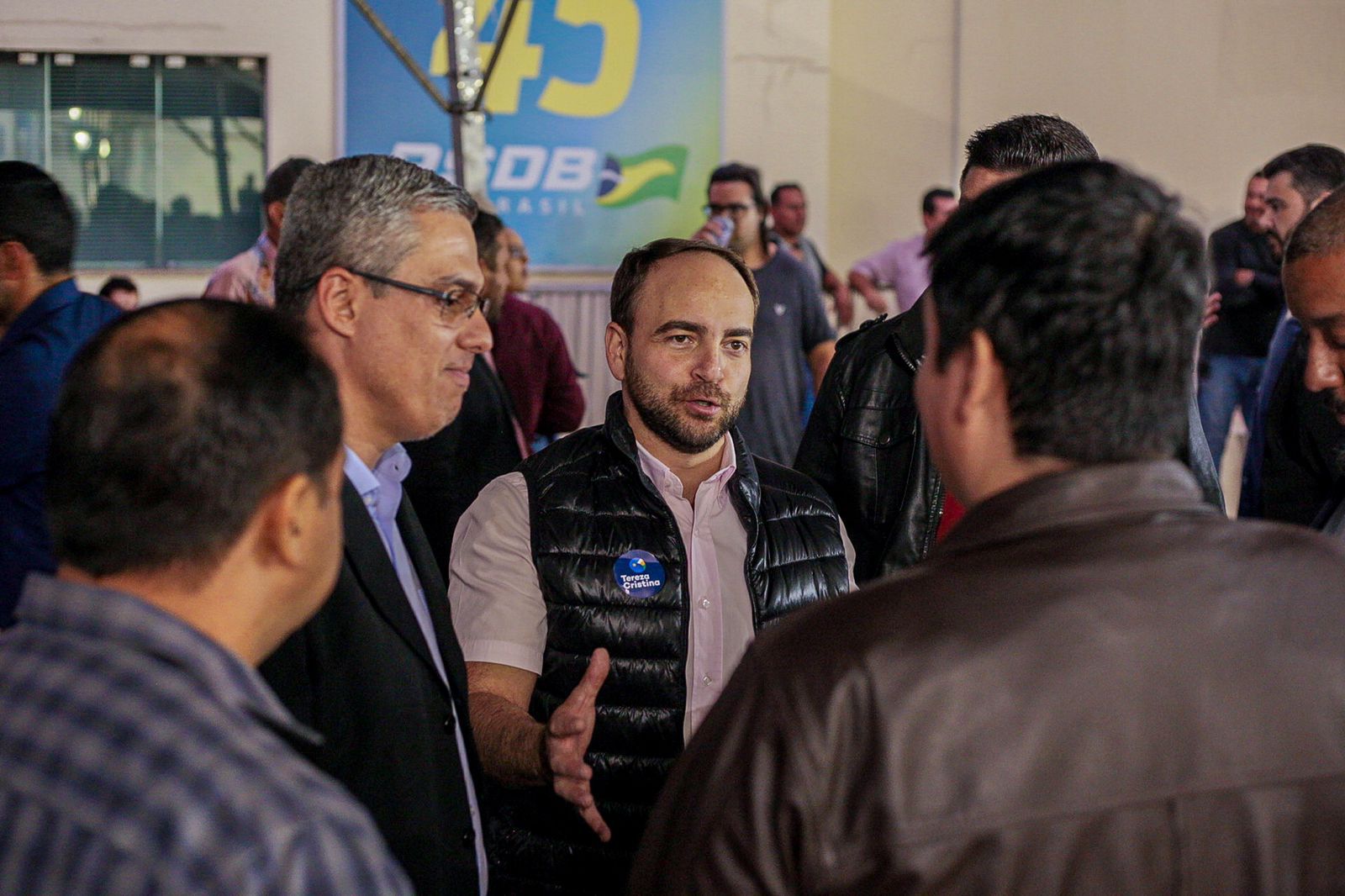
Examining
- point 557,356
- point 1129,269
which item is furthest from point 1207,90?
point 1129,269

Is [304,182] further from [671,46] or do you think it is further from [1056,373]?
[671,46]

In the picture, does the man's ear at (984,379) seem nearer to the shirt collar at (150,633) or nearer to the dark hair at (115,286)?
the shirt collar at (150,633)

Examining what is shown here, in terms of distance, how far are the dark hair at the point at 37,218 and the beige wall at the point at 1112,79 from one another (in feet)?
22.8

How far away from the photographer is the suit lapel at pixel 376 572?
1800 millimetres

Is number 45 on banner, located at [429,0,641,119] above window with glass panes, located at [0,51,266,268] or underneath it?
above

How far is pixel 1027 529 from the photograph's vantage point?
1.20 meters

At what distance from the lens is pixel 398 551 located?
2023 millimetres

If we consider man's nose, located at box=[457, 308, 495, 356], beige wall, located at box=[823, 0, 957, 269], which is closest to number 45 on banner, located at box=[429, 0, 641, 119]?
beige wall, located at box=[823, 0, 957, 269]

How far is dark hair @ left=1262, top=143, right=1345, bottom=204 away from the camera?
4859 mm

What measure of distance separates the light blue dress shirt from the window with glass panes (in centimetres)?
776

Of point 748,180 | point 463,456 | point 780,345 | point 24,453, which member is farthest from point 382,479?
point 748,180

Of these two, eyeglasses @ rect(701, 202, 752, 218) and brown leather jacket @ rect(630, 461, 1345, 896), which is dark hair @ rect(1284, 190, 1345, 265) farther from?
eyeglasses @ rect(701, 202, 752, 218)

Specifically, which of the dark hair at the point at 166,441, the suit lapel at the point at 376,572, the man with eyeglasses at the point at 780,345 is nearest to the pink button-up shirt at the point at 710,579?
the suit lapel at the point at 376,572

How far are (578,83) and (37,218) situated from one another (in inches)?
245
